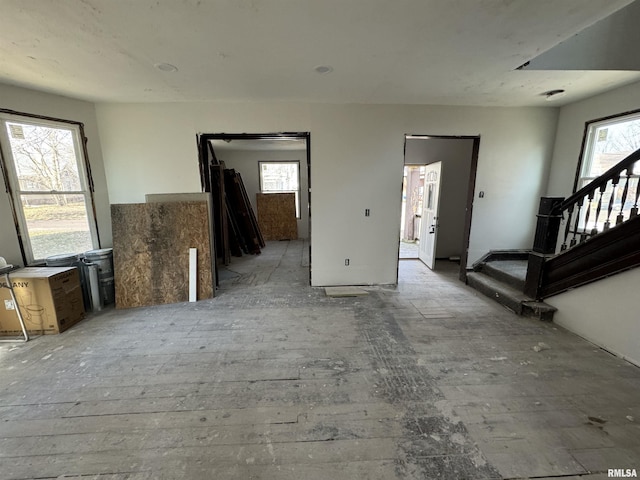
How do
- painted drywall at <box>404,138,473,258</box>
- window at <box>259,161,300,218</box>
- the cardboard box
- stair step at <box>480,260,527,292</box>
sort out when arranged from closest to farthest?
the cardboard box, stair step at <box>480,260,527,292</box>, painted drywall at <box>404,138,473,258</box>, window at <box>259,161,300,218</box>

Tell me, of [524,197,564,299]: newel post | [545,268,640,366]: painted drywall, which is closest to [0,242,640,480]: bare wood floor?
[545,268,640,366]: painted drywall

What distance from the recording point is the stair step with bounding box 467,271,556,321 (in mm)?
2895

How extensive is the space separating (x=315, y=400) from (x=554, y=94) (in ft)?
14.6

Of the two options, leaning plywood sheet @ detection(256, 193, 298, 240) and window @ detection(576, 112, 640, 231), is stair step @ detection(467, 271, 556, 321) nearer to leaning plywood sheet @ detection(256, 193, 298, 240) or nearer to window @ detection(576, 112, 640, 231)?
window @ detection(576, 112, 640, 231)

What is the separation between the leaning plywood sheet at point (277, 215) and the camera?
7785 mm

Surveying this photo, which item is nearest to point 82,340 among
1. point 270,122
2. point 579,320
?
point 270,122

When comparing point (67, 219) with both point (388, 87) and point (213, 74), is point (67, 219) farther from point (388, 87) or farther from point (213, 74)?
point (388, 87)

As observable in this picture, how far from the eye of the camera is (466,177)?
16.9 feet

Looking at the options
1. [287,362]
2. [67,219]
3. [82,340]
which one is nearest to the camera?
[287,362]

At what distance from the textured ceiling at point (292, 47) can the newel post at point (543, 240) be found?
1356 mm

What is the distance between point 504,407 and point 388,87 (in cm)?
321

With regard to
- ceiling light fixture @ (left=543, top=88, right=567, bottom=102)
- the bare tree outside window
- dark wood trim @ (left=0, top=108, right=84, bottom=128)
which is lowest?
A: the bare tree outside window

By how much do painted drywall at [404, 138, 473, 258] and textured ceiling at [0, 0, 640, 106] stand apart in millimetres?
1904

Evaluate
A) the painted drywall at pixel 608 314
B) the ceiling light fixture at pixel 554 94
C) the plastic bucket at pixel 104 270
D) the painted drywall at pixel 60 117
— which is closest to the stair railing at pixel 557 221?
the painted drywall at pixel 608 314
